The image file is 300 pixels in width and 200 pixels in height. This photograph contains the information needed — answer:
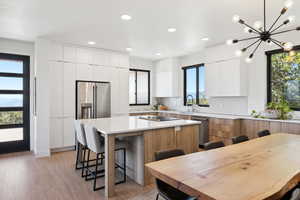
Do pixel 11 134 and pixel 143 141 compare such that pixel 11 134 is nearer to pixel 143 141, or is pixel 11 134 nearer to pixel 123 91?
pixel 123 91

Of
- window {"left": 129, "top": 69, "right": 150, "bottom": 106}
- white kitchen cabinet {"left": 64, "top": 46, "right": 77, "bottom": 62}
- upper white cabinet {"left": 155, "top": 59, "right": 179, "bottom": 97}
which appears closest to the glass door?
white kitchen cabinet {"left": 64, "top": 46, "right": 77, "bottom": 62}

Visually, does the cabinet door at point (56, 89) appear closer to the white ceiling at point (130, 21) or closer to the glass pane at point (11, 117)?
the white ceiling at point (130, 21)

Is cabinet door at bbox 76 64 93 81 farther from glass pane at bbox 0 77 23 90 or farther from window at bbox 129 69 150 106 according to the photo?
window at bbox 129 69 150 106

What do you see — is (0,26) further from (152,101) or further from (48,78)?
(152,101)

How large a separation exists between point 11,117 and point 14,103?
0.35m

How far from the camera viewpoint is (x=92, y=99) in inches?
203

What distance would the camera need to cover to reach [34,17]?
133 inches

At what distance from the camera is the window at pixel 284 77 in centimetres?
403

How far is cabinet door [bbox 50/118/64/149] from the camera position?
4.75 metres

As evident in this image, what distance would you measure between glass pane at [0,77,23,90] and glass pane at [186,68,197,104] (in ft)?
15.6

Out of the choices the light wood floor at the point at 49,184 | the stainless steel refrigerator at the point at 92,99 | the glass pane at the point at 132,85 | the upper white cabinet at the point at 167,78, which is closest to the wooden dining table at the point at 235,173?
the light wood floor at the point at 49,184

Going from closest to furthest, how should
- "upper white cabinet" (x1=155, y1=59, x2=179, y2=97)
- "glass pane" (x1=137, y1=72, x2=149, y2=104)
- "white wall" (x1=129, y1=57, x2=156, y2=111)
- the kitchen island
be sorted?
the kitchen island < "upper white cabinet" (x1=155, y1=59, x2=179, y2=97) < "white wall" (x1=129, y1=57, x2=156, y2=111) < "glass pane" (x1=137, y1=72, x2=149, y2=104)

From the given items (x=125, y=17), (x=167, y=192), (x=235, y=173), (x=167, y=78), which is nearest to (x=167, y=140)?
(x=167, y=192)

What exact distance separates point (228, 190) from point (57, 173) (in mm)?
3192
